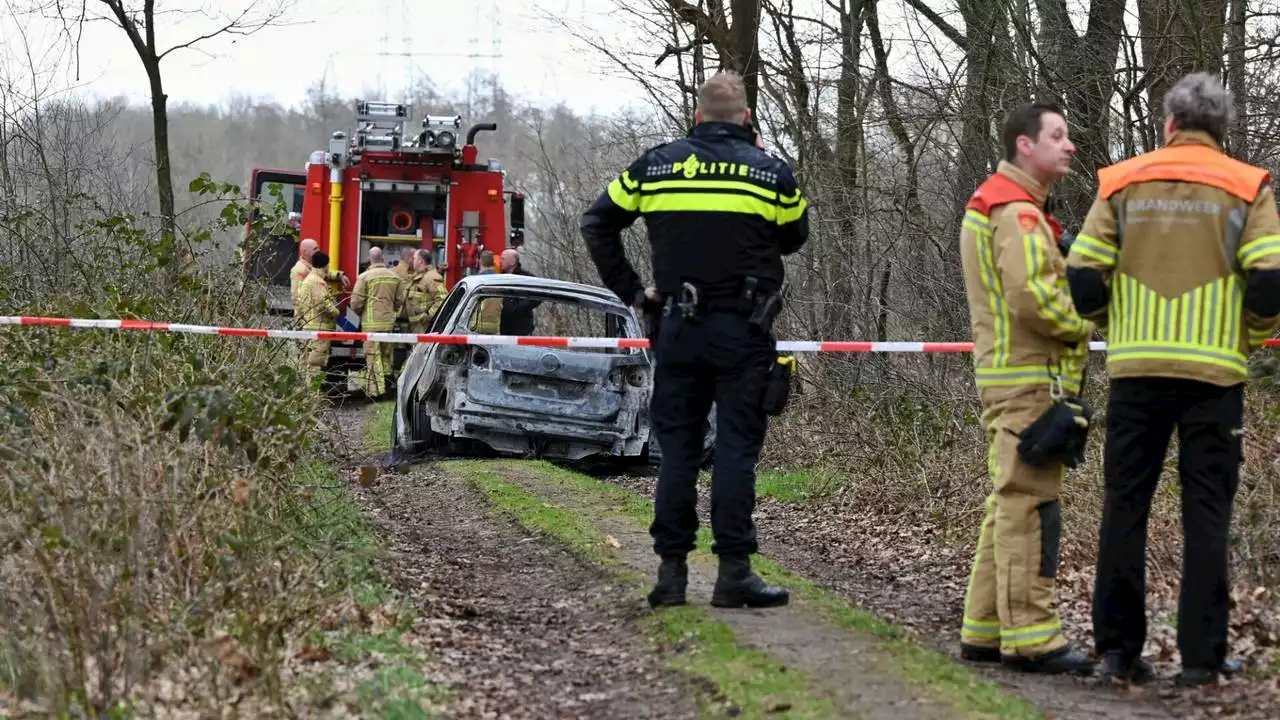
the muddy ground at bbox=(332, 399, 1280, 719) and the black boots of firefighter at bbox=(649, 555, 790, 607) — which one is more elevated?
the black boots of firefighter at bbox=(649, 555, 790, 607)

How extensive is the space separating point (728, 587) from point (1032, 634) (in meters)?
1.29

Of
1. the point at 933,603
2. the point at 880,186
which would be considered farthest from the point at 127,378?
the point at 880,186

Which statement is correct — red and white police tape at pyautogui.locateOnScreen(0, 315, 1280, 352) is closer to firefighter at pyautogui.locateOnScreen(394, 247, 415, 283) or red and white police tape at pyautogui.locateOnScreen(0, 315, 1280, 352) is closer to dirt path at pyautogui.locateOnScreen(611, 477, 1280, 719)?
dirt path at pyautogui.locateOnScreen(611, 477, 1280, 719)

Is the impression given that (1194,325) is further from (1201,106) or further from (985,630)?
(985,630)

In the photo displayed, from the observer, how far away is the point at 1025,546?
556cm

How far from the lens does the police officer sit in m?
6.18

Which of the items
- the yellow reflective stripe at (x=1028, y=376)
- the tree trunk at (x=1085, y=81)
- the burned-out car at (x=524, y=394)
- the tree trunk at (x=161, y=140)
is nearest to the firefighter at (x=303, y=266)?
the tree trunk at (x=161, y=140)

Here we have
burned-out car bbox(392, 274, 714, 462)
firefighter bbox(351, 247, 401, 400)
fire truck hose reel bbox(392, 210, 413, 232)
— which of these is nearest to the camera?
burned-out car bbox(392, 274, 714, 462)

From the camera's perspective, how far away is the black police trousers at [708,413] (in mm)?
6191

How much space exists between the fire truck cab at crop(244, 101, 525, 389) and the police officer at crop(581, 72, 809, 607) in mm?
12960

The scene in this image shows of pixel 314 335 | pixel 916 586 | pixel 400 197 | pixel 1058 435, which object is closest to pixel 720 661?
pixel 1058 435

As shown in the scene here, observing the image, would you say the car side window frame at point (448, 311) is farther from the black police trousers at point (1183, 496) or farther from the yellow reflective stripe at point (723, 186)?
the black police trousers at point (1183, 496)

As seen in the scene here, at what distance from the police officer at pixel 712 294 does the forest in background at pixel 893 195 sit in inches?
75.4

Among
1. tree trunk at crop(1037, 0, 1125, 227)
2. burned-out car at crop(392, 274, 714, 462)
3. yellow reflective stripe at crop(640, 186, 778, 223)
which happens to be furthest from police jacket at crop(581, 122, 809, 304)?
Result: tree trunk at crop(1037, 0, 1125, 227)
